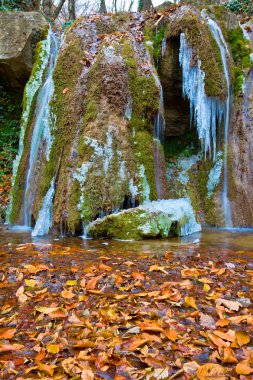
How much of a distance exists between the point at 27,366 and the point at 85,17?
25.1 ft

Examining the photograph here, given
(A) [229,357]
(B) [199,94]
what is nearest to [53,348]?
→ (A) [229,357]

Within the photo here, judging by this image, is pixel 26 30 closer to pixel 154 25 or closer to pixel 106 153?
Result: pixel 154 25

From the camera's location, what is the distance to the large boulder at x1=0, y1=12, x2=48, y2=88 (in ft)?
29.8

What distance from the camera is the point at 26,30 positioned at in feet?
30.1

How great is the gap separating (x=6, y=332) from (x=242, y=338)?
1.44 meters

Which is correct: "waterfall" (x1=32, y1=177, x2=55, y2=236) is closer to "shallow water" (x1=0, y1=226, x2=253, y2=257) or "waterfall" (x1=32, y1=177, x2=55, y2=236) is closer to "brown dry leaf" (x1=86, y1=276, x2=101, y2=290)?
"shallow water" (x1=0, y1=226, x2=253, y2=257)

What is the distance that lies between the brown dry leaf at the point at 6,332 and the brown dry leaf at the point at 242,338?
4.48 feet

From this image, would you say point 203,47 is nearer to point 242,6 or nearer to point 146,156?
point 146,156

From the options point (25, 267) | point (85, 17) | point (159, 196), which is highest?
point (85, 17)

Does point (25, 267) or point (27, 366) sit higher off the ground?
point (25, 267)

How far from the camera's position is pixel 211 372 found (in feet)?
5.16

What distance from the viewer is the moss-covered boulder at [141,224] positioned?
4664 millimetres

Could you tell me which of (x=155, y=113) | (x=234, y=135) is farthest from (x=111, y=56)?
(x=234, y=135)

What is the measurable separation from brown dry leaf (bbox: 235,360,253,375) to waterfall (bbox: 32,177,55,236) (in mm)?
4037
